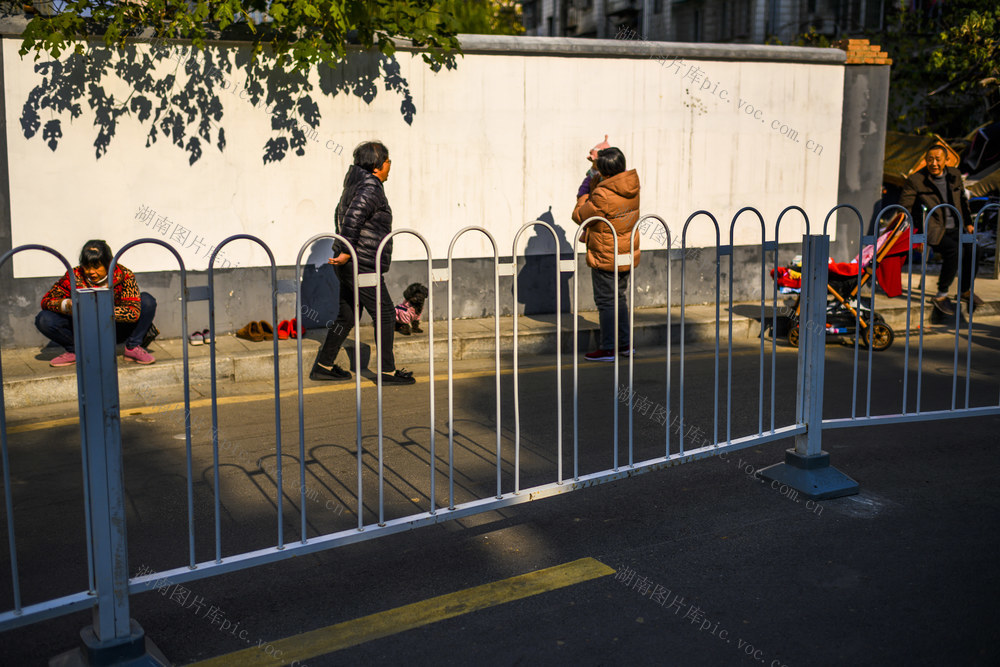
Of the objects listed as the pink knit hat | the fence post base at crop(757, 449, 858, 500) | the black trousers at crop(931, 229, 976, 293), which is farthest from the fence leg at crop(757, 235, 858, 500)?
the black trousers at crop(931, 229, 976, 293)

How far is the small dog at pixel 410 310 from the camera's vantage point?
9.14m

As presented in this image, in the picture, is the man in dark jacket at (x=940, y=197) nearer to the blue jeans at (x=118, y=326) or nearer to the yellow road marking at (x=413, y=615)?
the blue jeans at (x=118, y=326)

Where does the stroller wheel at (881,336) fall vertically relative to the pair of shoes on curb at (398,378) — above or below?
above

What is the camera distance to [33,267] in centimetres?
824

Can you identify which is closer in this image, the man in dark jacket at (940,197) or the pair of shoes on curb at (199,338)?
the pair of shoes on curb at (199,338)

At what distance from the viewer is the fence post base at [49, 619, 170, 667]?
332cm

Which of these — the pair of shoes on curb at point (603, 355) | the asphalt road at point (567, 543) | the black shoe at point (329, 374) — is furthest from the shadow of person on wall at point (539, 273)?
the asphalt road at point (567, 543)

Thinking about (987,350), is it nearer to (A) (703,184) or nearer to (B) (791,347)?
(B) (791,347)

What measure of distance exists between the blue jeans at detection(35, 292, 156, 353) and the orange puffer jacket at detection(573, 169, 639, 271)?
11.6 feet

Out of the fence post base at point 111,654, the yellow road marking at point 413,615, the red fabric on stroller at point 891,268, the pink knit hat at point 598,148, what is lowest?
the yellow road marking at point 413,615

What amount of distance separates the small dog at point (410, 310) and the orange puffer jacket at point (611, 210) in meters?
1.63

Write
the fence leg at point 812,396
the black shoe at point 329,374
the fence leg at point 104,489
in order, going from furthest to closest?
the black shoe at point 329,374
the fence leg at point 812,396
the fence leg at point 104,489

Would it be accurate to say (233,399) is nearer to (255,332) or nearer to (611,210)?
(255,332)

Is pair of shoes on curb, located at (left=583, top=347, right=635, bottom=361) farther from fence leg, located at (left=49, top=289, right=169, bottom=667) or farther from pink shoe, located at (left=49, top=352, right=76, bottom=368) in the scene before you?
fence leg, located at (left=49, top=289, right=169, bottom=667)
